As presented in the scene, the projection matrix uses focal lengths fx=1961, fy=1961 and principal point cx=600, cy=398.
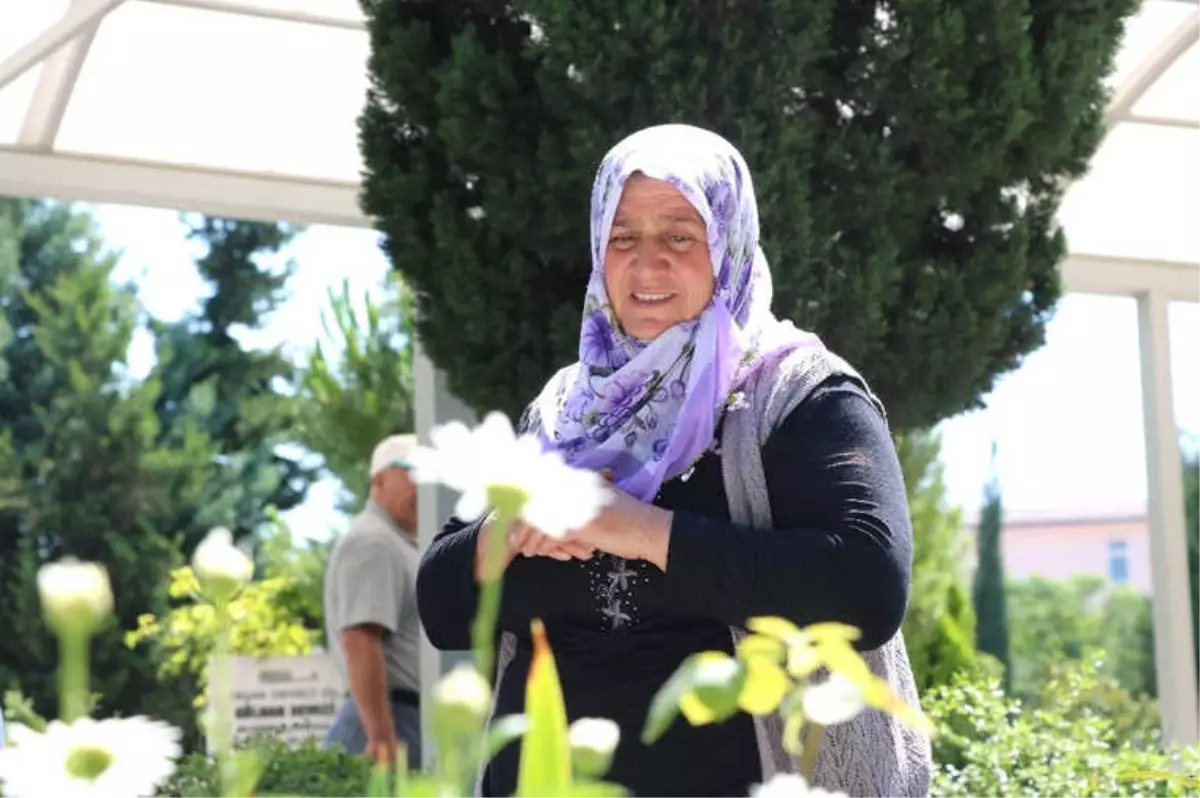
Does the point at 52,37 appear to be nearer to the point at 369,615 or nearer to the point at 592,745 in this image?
the point at 369,615

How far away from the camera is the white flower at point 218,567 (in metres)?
0.84

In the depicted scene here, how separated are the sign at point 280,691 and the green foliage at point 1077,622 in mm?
17922

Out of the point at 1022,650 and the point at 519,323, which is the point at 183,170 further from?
the point at 1022,650

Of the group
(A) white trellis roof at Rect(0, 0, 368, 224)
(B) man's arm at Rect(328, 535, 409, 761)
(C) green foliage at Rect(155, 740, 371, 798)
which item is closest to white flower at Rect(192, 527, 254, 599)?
(C) green foliage at Rect(155, 740, 371, 798)

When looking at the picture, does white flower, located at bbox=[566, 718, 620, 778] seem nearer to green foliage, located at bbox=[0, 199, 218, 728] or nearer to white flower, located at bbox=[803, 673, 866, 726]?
white flower, located at bbox=[803, 673, 866, 726]

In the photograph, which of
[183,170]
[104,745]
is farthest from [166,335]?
[104,745]

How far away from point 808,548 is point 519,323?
2.68m

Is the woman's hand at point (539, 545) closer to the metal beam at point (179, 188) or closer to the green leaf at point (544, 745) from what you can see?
the green leaf at point (544, 745)

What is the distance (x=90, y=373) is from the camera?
65.0 ft

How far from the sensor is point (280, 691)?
25.4ft

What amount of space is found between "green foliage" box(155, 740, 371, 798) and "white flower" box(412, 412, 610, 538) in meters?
3.95

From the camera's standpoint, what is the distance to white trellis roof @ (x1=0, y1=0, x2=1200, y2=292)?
20.8 ft

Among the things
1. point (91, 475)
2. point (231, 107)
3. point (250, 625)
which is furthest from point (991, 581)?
point (231, 107)

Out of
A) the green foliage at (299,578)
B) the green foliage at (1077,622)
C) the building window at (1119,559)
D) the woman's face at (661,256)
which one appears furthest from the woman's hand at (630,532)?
the building window at (1119,559)
